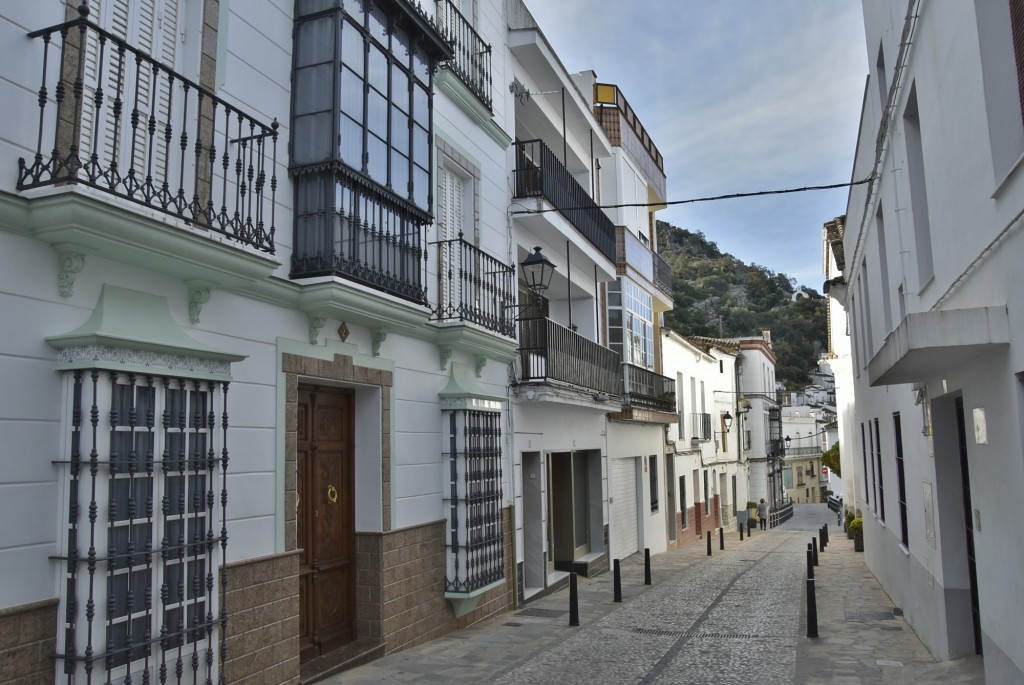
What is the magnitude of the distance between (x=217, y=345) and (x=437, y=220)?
15.2 feet

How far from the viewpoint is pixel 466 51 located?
11.4m

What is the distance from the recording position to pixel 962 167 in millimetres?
5703

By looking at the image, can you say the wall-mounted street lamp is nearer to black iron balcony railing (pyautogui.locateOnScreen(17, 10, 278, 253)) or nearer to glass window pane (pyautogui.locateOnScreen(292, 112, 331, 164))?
glass window pane (pyautogui.locateOnScreen(292, 112, 331, 164))

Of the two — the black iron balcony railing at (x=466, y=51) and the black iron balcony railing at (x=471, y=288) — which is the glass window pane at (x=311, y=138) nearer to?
the black iron balcony railing at (x=471, y=288)

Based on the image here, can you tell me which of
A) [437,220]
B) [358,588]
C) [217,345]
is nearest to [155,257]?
[217,345]

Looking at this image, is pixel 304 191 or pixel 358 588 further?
pixel 358 588

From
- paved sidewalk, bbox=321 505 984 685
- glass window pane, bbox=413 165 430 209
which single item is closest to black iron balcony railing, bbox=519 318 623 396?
paved sidewalk, bbox=321 505 984 685

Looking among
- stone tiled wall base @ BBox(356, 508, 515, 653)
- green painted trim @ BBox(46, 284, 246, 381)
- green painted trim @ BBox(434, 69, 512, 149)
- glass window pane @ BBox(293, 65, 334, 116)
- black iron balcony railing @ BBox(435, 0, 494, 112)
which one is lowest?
stone tiled wall base @ BBox(356, 508, 515, 653)

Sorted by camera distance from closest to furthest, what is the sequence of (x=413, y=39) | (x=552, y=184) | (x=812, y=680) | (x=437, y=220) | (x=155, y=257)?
1. (x=155, y=257)
2. (x=812, y=680)
3. (x=413, y=39)
4. (x=437, y=220)
5. (x=552, y=184)

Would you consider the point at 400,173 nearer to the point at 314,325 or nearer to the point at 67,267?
the point at 314,325

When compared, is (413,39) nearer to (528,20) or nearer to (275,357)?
(275,357)

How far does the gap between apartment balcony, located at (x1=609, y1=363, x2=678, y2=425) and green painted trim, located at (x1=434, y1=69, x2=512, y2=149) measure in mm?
7444

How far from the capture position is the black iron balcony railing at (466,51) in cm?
1070

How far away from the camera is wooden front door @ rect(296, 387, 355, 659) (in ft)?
25.5
